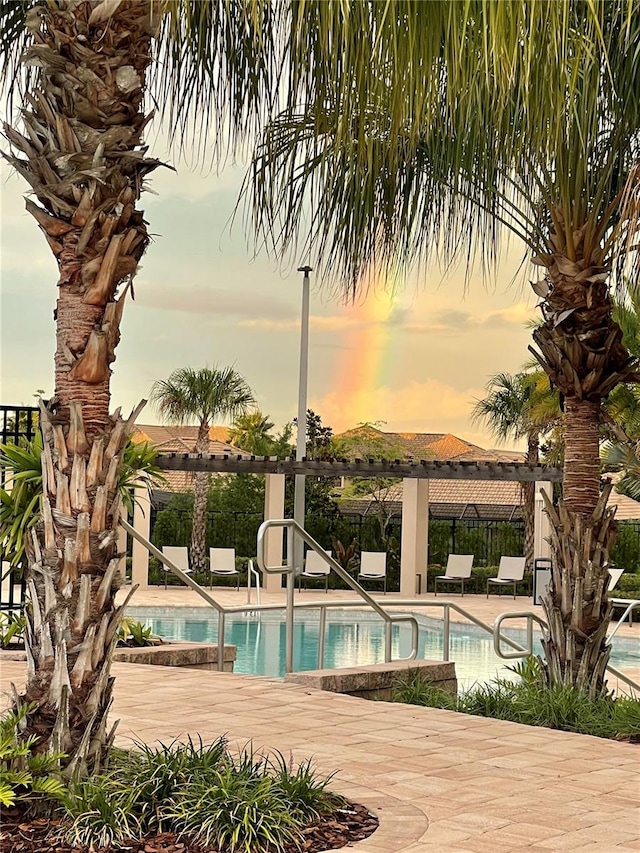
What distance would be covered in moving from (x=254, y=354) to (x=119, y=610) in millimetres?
31536

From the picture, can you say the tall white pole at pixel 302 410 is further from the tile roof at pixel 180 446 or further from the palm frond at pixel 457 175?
the palm frond at pixel 457 175

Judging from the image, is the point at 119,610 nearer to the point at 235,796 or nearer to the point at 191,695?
the point at 235,796

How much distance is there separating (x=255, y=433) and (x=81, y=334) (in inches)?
1234

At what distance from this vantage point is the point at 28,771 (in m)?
4.19

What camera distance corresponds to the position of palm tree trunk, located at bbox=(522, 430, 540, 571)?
2472 centimetres

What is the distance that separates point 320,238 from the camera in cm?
817

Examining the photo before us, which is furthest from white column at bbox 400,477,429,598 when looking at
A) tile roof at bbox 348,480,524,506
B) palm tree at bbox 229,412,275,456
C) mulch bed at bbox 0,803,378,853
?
A: mulch bed at bbox 0,803,378,853

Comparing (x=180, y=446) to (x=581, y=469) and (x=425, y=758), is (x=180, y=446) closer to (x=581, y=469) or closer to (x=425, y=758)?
(x=581, y=469)

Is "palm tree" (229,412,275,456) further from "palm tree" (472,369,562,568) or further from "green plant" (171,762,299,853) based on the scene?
"green plant" (171,762,299,853)

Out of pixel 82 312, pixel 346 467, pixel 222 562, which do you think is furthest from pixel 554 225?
pixel 222 562

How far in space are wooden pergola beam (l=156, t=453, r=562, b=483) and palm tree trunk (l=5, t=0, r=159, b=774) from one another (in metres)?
17.5

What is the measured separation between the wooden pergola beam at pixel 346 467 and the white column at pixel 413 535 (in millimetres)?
629

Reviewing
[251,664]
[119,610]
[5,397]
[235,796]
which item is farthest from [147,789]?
[5,397]

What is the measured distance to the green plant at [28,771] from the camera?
160 inches
